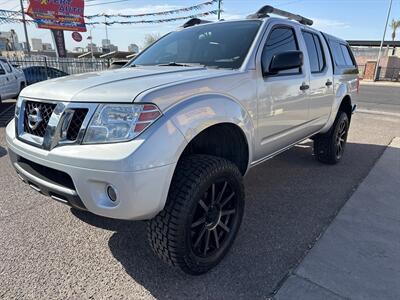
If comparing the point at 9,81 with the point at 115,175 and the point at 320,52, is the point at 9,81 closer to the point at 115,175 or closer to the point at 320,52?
the point at 320,52

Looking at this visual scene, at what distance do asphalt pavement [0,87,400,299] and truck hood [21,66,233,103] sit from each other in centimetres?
124

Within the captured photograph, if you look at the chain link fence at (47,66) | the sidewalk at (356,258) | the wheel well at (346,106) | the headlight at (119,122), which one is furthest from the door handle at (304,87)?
the chain link fence at (47,66)

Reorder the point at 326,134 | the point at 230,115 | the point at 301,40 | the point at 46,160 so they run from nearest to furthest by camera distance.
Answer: the point at 46,160 < the point at 230,115 < the point at 301,40 < the point at 326,134

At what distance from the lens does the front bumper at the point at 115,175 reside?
5.72 ft

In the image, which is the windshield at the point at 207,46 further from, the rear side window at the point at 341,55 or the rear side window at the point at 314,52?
the rear side window at the point at 341,55

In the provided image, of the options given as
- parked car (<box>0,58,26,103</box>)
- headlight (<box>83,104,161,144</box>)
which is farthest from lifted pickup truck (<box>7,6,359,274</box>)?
parked car (<box>0,58,26,103</box>)

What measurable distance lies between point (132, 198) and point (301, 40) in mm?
2786

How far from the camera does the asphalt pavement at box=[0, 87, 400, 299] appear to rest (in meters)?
2.17

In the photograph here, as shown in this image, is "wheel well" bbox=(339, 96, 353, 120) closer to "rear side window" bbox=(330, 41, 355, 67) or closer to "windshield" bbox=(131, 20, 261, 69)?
"rear side window" bbox=(330, 41, 355, 67)

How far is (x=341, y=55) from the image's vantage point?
500 centimetres

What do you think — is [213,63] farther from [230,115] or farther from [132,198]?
[132,198]

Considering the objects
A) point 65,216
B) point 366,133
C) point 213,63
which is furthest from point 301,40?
point 366,133

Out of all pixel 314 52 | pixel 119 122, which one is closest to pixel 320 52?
pixel 314 52

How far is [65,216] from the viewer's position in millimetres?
3123
